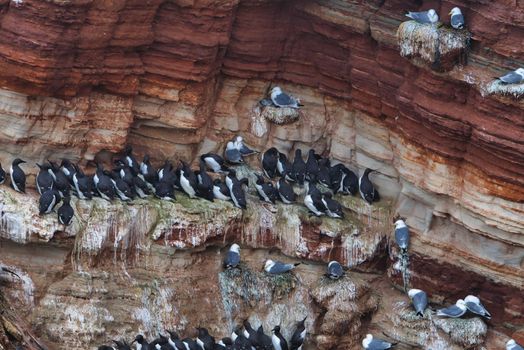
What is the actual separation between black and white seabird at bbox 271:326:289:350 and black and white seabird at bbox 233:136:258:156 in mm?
3732

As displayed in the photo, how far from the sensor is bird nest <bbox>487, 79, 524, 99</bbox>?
2775cm

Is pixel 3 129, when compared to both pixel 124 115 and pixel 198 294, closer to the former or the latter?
pixel 124 115

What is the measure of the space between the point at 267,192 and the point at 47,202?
4.28 meters

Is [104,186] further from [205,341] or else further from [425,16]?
[425,16]

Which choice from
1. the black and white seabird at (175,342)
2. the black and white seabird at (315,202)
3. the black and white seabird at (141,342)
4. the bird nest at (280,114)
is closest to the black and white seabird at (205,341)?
the black and white seabird at (175,342)

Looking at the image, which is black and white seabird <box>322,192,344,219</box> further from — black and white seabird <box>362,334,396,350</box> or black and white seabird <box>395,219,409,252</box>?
black and white seabird <box>362,334,396,350</box>

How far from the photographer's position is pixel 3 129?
30.1m

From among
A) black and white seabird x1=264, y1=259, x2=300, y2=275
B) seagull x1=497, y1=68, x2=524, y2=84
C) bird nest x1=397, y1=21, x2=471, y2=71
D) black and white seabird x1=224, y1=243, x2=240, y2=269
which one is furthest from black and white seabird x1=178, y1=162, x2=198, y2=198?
seagull x1=497, y1=68, x2=524, y2=84

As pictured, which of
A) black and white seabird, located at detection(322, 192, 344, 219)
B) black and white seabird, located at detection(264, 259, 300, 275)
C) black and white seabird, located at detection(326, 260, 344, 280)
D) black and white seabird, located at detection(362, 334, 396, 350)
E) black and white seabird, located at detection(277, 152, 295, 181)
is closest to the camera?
black and white seabird, located at detection(362, 334, 396, 350)

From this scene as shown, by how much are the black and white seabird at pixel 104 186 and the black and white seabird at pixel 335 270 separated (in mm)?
4100

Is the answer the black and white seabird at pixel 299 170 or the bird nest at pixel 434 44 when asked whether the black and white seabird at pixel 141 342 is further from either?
the bird nest at pixel 434 44

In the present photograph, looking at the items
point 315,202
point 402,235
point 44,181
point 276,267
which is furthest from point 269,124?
point 44,181

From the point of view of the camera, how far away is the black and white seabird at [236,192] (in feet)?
101

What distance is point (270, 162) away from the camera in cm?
3200
